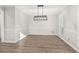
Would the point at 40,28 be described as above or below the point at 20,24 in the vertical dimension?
below

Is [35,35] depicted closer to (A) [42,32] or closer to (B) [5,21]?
(A) [42,32]

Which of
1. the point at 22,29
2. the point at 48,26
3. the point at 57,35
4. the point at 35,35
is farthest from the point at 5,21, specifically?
the point at 57,35

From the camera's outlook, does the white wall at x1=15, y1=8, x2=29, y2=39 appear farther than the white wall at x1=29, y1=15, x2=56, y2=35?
No

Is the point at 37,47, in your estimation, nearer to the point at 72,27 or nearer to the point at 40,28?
the point at 72,27

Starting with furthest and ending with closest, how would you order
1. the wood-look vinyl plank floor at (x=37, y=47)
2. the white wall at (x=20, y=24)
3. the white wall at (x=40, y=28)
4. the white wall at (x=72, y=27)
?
the white wall at (x=40, y=28) < the white wall at (x=20, y=24) < the white wall at (x=72, y=27) < the wood-look vinyl plank floor at (x=37, y=47)

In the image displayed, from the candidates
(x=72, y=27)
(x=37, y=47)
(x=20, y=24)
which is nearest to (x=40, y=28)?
(x=20, y=24)

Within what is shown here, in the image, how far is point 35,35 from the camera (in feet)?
21.9

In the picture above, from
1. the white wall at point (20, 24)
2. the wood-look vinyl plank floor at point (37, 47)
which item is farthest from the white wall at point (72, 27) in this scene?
the white wall at point (20, 24)

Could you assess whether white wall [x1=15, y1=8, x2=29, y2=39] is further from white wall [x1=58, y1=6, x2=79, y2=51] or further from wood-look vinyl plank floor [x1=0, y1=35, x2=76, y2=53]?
white wall [x1=58, y1=6, x2=79, y2=51]

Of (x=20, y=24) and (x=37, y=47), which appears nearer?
(x=37, y=47)

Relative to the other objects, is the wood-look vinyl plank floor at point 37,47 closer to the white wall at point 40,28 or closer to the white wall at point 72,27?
the white wall at point 72,27

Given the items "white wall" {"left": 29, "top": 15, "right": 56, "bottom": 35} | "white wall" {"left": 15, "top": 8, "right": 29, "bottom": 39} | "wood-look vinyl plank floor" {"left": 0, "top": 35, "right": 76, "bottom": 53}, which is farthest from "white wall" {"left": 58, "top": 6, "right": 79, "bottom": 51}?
"white wall" {"left": 15, "top": 8, "right": 29, "bottom": 39}

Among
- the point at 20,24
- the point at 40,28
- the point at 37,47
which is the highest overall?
the point at 20,24
